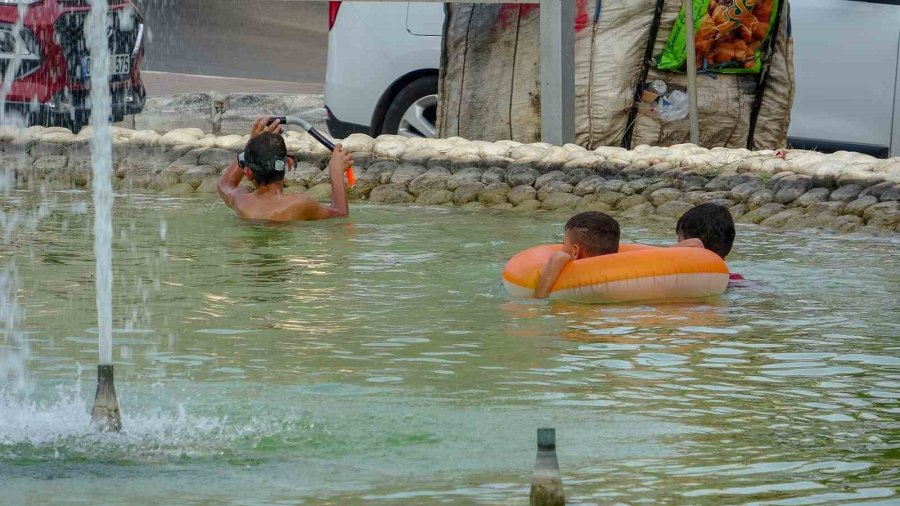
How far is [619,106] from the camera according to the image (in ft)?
43.4

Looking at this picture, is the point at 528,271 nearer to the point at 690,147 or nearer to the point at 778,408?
the point at 778,408

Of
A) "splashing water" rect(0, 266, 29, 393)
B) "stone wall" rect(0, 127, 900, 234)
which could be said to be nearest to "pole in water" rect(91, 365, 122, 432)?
"splashing water" rect(0, 266, 29, 393)

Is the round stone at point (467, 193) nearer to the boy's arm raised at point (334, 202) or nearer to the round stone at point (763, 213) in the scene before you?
the boy's arm raised at point (334, 202)

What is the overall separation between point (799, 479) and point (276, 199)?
21.3 ft

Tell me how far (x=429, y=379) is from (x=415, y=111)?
780 centimetres

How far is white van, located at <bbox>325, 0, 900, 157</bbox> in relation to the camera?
12.8m

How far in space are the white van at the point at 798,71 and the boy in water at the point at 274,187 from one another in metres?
2.50

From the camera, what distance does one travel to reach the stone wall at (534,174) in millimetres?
11359

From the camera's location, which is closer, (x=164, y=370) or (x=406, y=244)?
(x=164, y=370)

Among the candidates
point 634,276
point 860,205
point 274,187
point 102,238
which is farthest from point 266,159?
point 102,238

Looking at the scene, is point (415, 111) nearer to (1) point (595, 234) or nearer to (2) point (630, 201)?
(2) point (630, 201)

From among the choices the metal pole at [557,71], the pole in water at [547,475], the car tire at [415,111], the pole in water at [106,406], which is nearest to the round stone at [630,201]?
the metal pole at [557,71]

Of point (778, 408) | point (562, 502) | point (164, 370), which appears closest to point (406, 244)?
point (164, 370)

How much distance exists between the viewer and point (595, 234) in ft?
28.1
